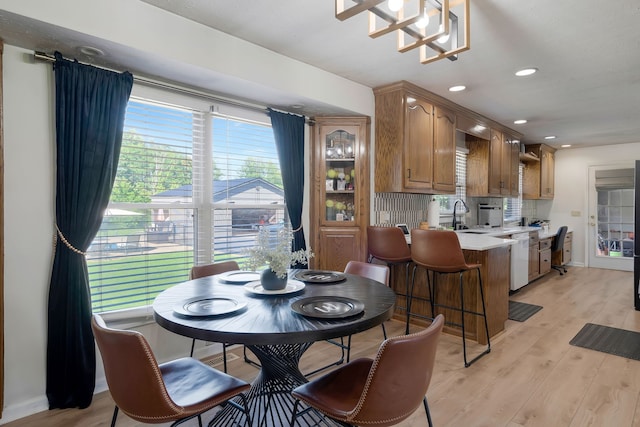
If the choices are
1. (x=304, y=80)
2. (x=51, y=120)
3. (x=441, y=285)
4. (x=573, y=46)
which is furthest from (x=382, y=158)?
(x=51, y=120)

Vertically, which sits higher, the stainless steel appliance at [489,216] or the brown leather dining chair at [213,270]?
the stainless steel appliance at [489,216]

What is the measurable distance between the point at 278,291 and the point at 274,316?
13.6 inches

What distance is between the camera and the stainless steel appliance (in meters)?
5.64

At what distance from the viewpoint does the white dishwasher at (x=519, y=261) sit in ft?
15.3

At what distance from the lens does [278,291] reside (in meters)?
1.84

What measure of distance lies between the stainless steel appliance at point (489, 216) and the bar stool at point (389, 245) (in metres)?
2.92

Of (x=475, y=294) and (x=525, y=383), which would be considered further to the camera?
(x=475, y=294)

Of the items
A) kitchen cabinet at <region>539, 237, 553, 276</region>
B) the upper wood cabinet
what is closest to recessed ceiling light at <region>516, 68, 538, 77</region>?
the upper wood cabinet

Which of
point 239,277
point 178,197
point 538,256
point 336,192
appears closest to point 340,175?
point 336,192

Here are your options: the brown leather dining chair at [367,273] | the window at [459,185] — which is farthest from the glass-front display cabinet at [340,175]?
the window at [459,185]

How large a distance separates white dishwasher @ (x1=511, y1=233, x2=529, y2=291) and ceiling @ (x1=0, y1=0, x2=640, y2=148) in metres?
1.74

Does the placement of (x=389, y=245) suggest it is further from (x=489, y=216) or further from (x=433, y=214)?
(x=489, y=216)

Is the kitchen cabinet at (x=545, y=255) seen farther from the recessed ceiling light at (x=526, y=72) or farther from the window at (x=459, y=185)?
the recessed ceiling light at (x=526, y=72)

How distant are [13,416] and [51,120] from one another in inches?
68.7
